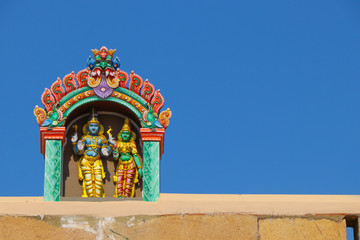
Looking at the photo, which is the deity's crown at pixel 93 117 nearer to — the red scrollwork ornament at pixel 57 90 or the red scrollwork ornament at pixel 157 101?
the red scrollwork ornament at pixel 57 90

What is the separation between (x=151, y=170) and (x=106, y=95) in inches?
55.3

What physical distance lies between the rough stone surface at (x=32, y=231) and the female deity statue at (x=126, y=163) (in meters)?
2.37

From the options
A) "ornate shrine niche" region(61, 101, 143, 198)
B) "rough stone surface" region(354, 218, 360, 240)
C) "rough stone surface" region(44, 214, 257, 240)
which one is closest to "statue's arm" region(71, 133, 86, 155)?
"ornate shrine niche" region(61, 101, 143, 198)

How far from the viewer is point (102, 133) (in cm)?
1853

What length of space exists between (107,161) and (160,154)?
1074 mm

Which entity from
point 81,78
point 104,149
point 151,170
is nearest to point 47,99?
point 81,78

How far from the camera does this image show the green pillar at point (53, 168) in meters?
17.2

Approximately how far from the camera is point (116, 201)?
16578 mm

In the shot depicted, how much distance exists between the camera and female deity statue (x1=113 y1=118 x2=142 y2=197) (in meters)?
18.1

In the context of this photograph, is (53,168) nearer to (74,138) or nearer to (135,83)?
(74,138)

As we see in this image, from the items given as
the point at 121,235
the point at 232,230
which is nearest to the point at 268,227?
the point at 232,230

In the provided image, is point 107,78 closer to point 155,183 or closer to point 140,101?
point 140,101

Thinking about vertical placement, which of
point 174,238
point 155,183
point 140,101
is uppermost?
point 140,101

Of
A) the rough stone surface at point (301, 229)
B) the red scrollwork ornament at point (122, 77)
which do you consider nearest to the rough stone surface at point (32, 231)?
the rough stone surface at point (301, 229)
